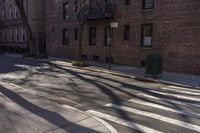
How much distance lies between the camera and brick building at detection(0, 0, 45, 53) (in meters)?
31.7

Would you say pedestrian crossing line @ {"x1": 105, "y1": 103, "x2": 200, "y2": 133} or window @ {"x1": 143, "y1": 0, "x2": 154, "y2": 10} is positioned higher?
window @ {"x1": 143, "y1": 0, "x2": 154, "y2": 10}

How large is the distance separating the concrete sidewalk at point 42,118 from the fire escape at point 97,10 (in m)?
12.0

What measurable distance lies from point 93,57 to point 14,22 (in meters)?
19.0

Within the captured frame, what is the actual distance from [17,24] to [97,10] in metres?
18.8

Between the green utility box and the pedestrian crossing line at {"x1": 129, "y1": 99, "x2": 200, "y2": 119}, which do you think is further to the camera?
the green utility box

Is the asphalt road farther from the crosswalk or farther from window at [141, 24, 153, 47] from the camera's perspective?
window at [141, 24, 153, 47]

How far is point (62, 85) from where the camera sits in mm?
11148

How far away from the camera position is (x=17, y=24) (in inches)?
1385

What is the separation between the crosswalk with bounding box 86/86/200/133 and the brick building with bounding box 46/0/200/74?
5925 mm

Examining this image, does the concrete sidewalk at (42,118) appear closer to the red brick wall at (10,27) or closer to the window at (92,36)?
the window at (92,36)

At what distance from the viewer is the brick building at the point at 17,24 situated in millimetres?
31672

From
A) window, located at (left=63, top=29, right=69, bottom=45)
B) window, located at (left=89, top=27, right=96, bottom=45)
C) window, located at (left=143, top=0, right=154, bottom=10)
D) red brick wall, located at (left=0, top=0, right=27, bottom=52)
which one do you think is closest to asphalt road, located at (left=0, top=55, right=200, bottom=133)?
window, located at (left=143, top=0, right=154, bottom=10)

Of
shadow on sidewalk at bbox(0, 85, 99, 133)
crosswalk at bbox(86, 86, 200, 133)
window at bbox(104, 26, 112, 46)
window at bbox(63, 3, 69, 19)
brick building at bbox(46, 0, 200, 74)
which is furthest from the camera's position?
window at bbox(63, 3, 69, 19)

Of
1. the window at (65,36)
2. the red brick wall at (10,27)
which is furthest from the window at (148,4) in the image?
the red brick wall at (10,27)
